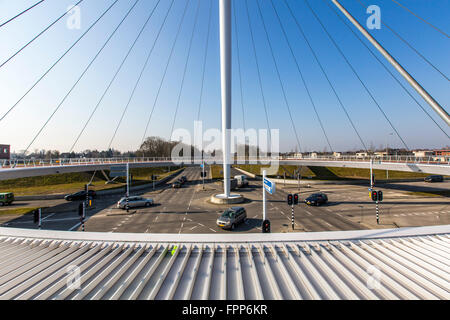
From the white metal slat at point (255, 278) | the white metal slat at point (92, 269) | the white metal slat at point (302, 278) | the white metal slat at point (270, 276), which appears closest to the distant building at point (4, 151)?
the white metal slat at point (92, 269)

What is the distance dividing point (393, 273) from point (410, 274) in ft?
1.09

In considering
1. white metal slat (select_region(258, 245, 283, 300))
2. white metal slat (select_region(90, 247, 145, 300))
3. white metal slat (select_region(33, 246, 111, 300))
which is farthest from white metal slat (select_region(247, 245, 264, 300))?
white metal slat (select_region(33, 246, 111, 300))

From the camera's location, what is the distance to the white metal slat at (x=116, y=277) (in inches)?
141

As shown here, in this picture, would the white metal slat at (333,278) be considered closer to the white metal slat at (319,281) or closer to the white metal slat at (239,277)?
the white metal slat at (319,281)

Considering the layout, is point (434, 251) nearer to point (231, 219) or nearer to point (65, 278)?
point (65, 278)

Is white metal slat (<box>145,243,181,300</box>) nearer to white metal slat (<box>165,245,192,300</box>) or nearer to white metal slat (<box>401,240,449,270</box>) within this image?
white metal slat (<box>165,245,192,300</box>)

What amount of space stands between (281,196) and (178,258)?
22218 millimetres

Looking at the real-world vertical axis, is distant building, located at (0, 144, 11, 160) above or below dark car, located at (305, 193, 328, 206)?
above

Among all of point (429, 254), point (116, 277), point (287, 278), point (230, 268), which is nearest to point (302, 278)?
point (287, 278)

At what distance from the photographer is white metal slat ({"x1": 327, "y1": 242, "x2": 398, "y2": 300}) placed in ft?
11.7

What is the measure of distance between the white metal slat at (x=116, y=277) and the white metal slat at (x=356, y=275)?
4.90 meters

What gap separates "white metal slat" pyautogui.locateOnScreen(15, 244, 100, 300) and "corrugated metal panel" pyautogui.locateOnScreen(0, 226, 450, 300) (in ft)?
0.05

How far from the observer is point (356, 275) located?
4.16 metres

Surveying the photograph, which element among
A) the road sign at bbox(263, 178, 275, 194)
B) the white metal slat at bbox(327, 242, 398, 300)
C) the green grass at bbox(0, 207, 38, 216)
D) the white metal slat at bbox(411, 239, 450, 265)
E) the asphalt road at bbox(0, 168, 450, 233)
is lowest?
the asphalt road at bbox(0, 168, 450, 233)
